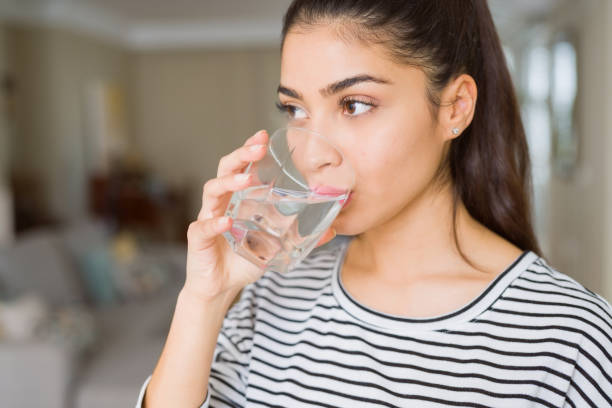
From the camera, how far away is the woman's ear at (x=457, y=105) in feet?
3.07

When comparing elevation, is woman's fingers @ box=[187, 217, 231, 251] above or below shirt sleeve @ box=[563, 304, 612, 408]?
above

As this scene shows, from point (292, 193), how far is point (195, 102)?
800 centimetres

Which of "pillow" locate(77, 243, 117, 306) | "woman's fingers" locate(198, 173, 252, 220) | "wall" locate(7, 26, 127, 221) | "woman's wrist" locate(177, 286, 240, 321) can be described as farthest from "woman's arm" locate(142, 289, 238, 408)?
"wall" locate(7, 26, 127, 221)

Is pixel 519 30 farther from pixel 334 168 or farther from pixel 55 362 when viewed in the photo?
pixel 334 168

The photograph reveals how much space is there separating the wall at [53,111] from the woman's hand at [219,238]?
5.33 m

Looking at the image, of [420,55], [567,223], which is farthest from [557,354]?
[567,223]

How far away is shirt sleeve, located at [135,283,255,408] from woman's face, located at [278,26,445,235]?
322mm

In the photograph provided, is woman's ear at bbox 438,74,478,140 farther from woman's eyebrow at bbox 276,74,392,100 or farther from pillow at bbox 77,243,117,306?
pillow at bbox 77,243,117,306

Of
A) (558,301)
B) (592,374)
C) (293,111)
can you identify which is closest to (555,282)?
(558,301)

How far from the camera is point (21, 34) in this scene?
5.64 m

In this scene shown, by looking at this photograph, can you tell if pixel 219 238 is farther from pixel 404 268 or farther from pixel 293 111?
pixel 404 268

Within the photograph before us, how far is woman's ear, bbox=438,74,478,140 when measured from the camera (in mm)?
936

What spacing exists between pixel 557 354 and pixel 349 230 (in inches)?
13.2

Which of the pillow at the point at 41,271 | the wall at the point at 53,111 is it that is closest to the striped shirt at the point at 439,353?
the pillow at the point at 41,271
